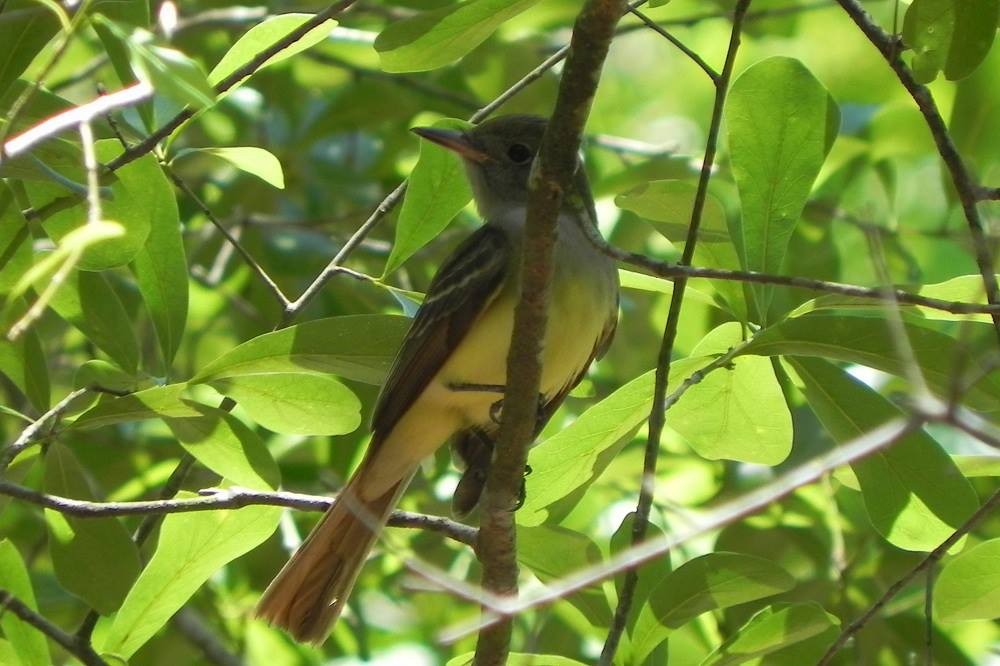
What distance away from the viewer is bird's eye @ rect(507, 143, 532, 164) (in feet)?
16.4

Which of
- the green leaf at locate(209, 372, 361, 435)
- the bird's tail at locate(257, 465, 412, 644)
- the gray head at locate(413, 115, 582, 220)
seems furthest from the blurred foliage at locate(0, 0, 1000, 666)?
the gray head at locate(413, 115, 582, 220)

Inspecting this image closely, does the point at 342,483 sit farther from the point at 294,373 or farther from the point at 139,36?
the point at 139,36

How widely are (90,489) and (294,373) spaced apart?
0.75 m

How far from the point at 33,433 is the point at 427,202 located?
123cm

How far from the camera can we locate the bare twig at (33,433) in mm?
3340

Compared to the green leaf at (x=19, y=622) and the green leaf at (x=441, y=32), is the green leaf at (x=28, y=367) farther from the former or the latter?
the green leaf at (x=441, y=32)

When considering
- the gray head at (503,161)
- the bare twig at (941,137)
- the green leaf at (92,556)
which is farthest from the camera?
the gray head at (503,161)

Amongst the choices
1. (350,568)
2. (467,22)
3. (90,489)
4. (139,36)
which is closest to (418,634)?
Answer: (350,568)

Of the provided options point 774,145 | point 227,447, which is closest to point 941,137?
point 774,145

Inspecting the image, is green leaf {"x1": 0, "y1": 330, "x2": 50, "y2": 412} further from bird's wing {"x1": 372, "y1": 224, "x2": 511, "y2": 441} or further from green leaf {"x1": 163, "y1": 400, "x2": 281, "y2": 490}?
bird's wing {"x1": 372, "y1": 224, "x2": 511, "y2": 441}

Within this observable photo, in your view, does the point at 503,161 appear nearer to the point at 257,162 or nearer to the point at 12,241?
the point at 257,162

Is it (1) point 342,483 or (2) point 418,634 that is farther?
(2) point 418,634

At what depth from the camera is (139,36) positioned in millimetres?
2463

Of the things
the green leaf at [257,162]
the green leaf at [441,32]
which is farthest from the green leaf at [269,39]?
the green leaf at [441,32]
